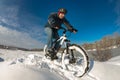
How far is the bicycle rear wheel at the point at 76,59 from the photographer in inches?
258

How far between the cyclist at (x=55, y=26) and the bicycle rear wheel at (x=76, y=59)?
0.66 meters

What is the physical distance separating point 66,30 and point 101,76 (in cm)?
186

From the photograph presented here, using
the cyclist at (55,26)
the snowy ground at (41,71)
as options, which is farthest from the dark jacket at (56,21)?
the snowy ground at (41,71)

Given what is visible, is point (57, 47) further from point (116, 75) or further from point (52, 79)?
point (52, 79)

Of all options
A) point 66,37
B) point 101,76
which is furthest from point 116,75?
point 66,37

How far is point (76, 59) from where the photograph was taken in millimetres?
7113

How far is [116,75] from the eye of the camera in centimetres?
641

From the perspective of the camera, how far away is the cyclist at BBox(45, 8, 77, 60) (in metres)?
7.42

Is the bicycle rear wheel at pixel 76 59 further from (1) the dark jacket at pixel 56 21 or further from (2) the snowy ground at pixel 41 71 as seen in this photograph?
(1) the dark jacket at pixel 56 21

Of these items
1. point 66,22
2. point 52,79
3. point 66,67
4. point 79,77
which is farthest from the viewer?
point 66,22

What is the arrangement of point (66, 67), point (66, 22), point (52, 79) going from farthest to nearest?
point (66, 22), point (66, 67), point (52, 79)

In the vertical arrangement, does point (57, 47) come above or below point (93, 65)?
above

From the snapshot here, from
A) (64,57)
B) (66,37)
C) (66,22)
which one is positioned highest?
(66,22)

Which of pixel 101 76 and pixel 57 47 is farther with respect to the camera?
pixel 57 47
